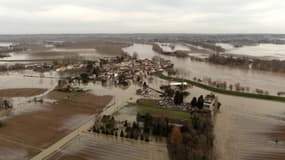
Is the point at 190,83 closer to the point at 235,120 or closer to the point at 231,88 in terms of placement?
the point at 231,88

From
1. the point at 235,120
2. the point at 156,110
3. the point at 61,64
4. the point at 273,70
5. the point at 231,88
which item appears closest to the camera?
the point at 235,120

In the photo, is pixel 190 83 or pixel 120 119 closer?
pixel 120 119

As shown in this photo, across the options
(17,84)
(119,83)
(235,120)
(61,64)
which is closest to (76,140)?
(235,120)

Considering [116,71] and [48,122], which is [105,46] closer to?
[116,71]

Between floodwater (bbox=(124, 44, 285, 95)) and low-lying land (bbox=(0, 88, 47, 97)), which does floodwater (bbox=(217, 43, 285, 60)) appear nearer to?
floodwater (bbox=(124, 44, 285, 95))

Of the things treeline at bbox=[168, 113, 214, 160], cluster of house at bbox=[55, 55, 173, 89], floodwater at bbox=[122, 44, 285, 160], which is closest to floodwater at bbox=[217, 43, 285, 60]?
cluster of house at bbox=[55, 55, 173, 89]

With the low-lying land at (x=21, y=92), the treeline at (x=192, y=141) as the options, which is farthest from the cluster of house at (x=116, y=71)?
the treeline at (x=192, y=141)
